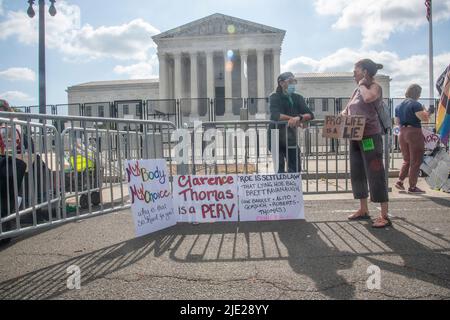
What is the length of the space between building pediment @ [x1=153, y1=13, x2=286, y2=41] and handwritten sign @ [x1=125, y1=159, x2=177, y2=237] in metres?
56.1

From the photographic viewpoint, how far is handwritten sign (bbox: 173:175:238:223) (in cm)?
456

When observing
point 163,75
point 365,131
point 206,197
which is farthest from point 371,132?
point 163,75

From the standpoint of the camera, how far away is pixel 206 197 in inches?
180

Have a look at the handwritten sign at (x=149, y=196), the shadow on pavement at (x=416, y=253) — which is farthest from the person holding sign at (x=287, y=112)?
the handwritten sign at (x=149, y=196)

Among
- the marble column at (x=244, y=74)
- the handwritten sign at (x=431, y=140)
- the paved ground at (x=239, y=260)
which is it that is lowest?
the paved ground at (x=239, y=260)

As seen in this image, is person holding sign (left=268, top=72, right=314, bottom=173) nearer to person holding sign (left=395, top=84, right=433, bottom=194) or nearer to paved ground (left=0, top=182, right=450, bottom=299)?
paved ground (left=0, top=182, right=450, bottom=299)

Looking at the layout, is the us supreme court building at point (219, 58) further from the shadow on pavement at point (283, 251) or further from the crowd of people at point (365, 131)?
the shadow on pavement at point (283, 251)

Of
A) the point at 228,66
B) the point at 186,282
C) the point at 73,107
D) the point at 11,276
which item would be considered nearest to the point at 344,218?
the point at 186,282

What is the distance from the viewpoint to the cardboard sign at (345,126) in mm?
4160

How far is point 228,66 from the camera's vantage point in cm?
5953

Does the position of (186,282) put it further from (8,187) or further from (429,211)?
(429,211)

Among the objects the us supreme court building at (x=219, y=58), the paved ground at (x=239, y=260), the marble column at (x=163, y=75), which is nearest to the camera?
the paved ground at (x=239, y=260)

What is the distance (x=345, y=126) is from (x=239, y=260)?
2113 mm

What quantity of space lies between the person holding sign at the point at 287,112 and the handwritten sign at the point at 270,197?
1.86 ft
